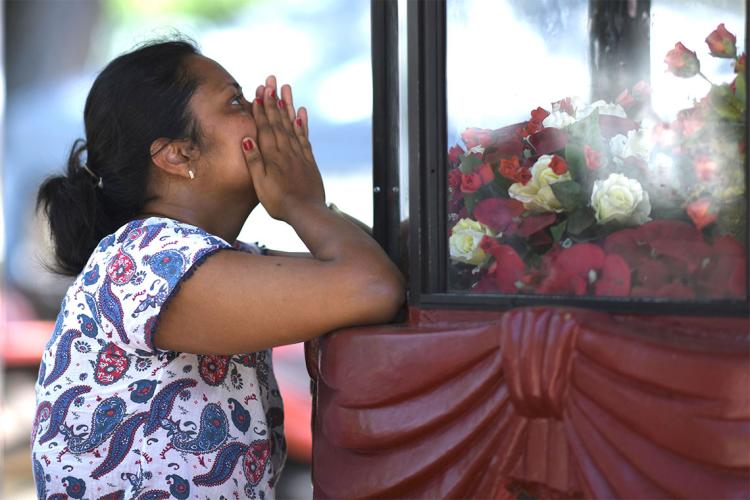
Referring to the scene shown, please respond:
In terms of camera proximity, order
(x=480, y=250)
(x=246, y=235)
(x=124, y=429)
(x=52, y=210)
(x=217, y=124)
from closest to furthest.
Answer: (x=480, y=250) → (x=124, y=429) → (x=217, y=124) → (x=52, y=210) → (x=246, y=235)

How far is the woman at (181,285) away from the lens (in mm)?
1317

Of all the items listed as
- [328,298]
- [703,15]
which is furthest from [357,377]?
[703,15]

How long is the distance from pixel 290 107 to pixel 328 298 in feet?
1.38

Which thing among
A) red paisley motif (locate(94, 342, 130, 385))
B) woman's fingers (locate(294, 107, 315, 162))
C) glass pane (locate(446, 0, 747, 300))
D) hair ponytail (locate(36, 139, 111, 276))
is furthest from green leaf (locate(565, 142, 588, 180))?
hair ponytail (locate(36, 139, 111, 276))

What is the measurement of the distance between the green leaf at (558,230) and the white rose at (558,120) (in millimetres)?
136

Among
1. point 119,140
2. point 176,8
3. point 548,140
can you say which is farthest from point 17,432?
point 548,140

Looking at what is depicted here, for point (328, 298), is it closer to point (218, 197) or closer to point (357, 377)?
point (357, 377)

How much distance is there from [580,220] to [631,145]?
0.11 m

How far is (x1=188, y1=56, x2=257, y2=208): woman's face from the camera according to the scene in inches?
60.5

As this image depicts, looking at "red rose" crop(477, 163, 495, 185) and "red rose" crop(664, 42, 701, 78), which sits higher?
"red rose" crop(664, 42, 701, 78)

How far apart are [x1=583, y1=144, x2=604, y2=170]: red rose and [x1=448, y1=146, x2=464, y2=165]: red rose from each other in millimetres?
177

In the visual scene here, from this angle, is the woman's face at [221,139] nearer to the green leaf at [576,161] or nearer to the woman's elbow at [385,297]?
the woman's elbow at [385,297]

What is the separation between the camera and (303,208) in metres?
1.49

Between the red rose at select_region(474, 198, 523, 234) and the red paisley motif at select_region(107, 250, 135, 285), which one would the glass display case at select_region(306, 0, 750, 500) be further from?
the red paisley motif at select_region(107, 250, 135, 285)
